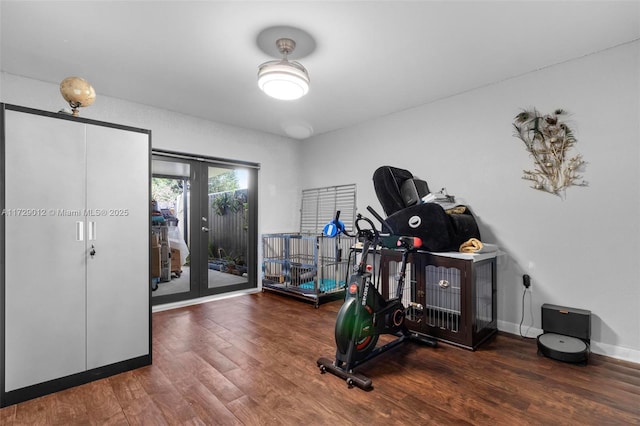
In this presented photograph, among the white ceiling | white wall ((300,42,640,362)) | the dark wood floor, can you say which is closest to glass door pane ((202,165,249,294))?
the white ceiling

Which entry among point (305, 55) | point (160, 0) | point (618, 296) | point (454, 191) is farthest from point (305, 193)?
point (618, 296)

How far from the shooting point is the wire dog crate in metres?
4.44

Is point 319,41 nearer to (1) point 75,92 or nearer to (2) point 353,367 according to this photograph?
(1) point 75,92

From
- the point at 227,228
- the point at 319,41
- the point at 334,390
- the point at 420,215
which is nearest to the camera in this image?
the point at 334,390

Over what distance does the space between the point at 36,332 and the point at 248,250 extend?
3.13 meters

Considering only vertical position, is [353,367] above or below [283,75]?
below

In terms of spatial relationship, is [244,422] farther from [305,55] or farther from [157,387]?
[305,55]

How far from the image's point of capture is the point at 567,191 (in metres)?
2.87

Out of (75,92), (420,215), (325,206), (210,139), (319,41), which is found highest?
(319,41)

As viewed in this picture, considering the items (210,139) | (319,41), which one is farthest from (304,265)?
(319,41)

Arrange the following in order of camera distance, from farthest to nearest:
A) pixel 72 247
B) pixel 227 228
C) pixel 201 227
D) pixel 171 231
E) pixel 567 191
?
pixel 227 228, pixel 201 227, pixel 171 231, pixel 567 191, pixel 72 247

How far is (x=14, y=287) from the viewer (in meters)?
2.04

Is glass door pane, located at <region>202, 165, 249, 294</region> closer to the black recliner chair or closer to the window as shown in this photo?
the window

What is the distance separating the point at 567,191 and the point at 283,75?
2784mm
